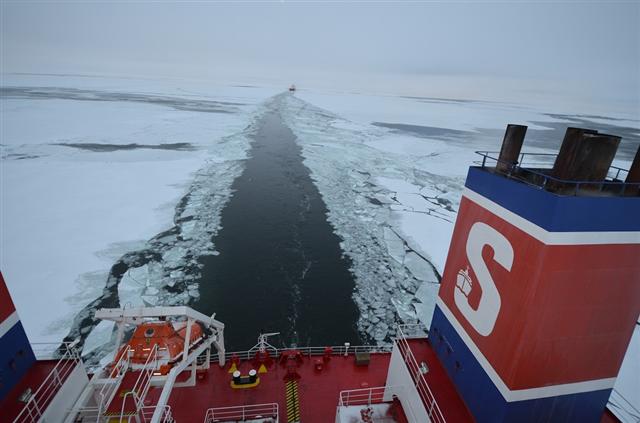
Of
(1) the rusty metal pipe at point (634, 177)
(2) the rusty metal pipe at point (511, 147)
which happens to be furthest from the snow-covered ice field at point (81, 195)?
(1) the rusty metal pipe at point (634, 177)

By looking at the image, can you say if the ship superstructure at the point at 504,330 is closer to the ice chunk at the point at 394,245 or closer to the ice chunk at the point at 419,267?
the ice chunk at the point at 419,267

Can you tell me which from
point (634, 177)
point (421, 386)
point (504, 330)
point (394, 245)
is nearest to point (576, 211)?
point (634, 177)

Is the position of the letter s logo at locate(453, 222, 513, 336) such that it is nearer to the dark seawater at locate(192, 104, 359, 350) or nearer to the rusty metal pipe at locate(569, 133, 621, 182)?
the rusty metal pipe at locate(569, 133, 621, 182)

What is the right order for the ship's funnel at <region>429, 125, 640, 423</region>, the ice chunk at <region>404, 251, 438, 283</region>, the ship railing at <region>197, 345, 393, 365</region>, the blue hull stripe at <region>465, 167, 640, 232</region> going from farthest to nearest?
the ice chunk at <region>404, 251, 438, 283</region> < the ship railing at <region>197, 345, 393, 365</region> < the ship's funnel at <region>429, 125, 640, 423</region> < the blue hull stripe at <region>465, 167, 640, 232</region>

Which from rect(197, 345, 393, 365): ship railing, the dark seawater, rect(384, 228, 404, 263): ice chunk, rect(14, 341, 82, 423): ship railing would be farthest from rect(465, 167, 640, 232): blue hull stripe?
rect(384, 228, 404, 263): ice chunk

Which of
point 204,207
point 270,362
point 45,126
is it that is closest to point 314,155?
point 204,207

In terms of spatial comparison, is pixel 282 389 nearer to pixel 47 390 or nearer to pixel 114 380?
pixel 114 380

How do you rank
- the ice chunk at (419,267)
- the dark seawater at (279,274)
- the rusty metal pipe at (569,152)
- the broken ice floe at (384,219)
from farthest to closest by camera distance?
the ice chunk at (419,267), the broken ice floe at (384,219), the dark seawater at (279,274), the rusty metal pipe at (569,152)

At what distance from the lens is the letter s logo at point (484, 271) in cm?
382

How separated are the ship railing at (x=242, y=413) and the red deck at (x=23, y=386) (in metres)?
2.35

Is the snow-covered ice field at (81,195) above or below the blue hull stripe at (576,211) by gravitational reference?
below

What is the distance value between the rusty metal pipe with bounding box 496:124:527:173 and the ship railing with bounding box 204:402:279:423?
512cm

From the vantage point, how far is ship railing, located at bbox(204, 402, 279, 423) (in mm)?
5434

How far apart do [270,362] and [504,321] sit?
Result: 4648mm
